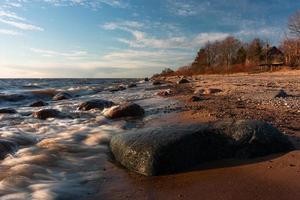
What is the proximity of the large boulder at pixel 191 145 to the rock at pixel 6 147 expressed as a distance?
1.91 m

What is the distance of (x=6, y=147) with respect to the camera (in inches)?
284

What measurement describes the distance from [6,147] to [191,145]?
348 cm

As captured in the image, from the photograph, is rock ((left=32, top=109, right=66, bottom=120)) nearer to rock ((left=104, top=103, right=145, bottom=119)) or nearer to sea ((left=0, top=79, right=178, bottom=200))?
sea ((left=0, top=79, right=178, bottom=200))

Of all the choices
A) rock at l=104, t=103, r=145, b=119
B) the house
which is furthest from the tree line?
rock at l=104, t=103, r=145, b=119

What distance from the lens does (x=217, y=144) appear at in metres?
6.06

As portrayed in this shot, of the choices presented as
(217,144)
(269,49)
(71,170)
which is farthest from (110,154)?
(269,49)

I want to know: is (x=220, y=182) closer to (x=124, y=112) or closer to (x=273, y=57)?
(x=124, y=112)

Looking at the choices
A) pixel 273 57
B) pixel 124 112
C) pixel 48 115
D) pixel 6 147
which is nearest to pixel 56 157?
pixel 6 147

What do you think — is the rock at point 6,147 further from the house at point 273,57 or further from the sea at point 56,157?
the house at point 273,57

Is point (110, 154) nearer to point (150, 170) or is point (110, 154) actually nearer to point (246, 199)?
point (150, 170)

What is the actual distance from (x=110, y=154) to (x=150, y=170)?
1.39m

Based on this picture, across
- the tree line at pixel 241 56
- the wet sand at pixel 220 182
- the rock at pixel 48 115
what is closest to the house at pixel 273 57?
the tree line at pixel 241 56

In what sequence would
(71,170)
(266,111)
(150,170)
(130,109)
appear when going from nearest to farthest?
(150,170) → (71,170) → (266,111) → (130,109)

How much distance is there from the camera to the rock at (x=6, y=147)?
22.4ft
